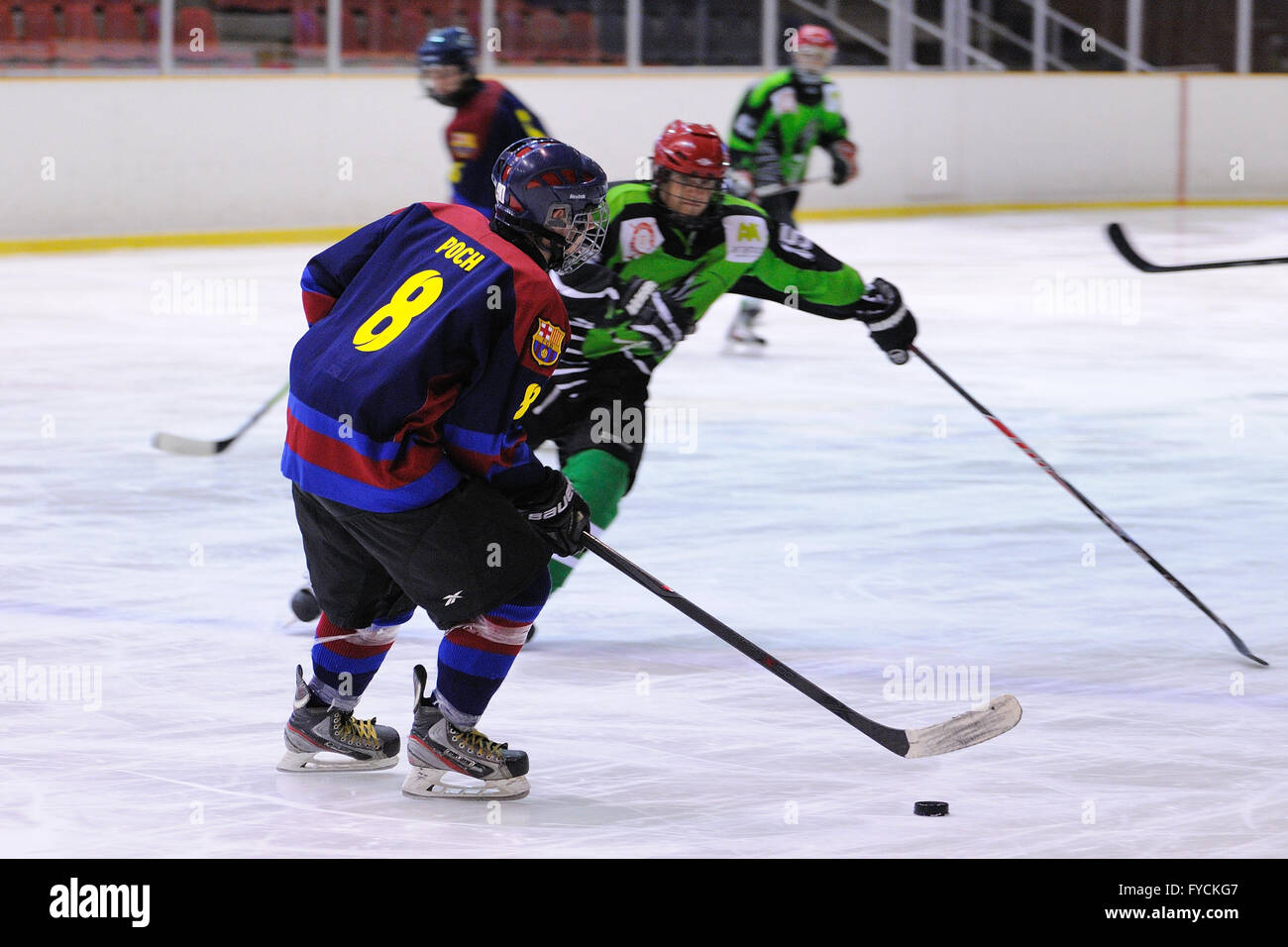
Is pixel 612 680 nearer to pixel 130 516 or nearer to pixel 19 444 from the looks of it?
pixel 130 516

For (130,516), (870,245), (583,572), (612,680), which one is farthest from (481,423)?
(870,245)

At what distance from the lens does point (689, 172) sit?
3.78m

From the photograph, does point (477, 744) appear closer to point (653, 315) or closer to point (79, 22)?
Result: point (653, 315)

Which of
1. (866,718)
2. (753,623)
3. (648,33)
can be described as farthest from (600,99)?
(866,718)

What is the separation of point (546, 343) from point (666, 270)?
1.15m

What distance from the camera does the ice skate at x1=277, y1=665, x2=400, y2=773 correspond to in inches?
122

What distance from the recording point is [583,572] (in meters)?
4.58

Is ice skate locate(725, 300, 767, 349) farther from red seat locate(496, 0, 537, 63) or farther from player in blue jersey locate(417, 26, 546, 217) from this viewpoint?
red seat locate(496, 0, 537, 63)

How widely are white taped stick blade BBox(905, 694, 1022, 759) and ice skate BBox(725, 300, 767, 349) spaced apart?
5062 mm

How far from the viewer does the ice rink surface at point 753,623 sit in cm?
291
